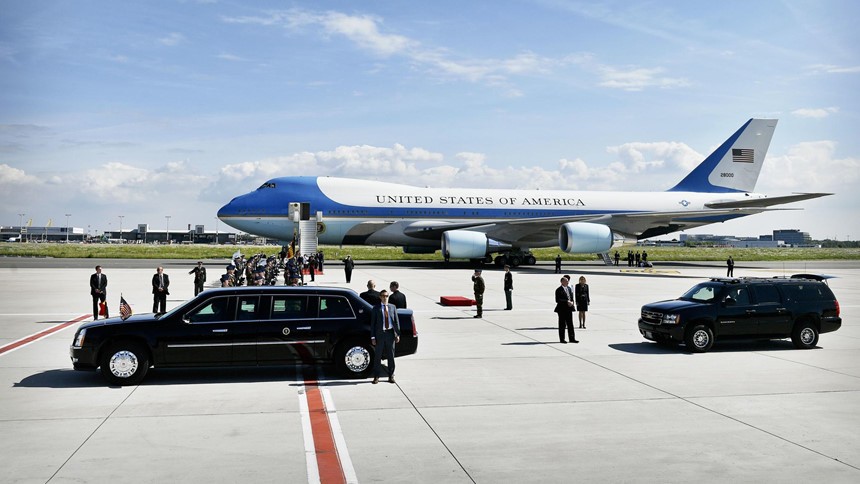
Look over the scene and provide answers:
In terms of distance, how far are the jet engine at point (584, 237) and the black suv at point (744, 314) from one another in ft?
86.3

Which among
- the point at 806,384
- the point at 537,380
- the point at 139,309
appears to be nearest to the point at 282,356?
the point at 537,380

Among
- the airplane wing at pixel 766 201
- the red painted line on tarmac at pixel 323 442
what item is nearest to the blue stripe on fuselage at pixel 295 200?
the airplane wing at pixel 766 201

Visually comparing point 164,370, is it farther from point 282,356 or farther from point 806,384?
point 806,384

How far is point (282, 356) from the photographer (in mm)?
11188

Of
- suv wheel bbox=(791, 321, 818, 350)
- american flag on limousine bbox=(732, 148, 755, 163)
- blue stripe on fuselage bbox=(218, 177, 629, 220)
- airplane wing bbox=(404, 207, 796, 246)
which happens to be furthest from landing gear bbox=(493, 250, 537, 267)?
suv wheel bbox=(791, 321, 818, 350)

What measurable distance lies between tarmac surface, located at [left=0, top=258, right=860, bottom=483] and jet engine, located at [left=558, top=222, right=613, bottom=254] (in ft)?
86.0

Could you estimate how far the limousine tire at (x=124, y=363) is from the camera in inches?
423

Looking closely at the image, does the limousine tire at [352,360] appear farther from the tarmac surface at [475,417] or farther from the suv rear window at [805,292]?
the suv rear window at [805,292]

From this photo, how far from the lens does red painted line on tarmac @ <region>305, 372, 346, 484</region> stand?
6636 millimetres

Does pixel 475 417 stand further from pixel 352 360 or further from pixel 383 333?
pixel 352 360

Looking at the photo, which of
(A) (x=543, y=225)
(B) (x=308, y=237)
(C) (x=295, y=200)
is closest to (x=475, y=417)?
(B) (x=308, y=237)

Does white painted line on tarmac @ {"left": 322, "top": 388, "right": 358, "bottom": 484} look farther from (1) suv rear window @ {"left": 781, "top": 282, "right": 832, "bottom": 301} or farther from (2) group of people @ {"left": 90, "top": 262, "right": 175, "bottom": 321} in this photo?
(1) suv rear window @ {"left": 781, "top": 282, "right": 832, "bottom": 301}

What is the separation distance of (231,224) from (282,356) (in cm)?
3699

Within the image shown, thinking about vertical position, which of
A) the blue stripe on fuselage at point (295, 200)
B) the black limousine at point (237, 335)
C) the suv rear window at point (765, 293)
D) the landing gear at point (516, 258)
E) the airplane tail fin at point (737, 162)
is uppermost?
the airplane tail fin at point (737, 162)
